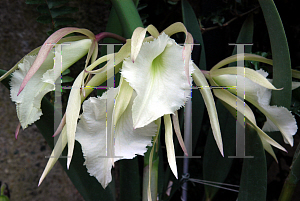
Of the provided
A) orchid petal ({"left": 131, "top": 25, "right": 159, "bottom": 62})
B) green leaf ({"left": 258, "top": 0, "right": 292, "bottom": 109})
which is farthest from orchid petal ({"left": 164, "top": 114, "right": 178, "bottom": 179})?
green leaf ({"left": 258, "top": 0, "right": 292, "bottom": 109})

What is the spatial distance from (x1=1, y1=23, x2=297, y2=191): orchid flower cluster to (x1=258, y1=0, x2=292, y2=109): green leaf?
87mm

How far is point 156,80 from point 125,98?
0.05m

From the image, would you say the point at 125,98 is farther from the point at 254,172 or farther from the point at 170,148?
the point at 254,172

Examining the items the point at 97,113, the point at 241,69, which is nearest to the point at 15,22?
the point at 97,113

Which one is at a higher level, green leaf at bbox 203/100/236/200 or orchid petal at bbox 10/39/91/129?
orchid petal at bbox 10/39/91/129

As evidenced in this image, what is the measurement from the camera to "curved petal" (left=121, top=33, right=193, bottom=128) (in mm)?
266

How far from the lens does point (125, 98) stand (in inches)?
11.8

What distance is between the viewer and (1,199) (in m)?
0.49

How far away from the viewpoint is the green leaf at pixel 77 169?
14.6 inches

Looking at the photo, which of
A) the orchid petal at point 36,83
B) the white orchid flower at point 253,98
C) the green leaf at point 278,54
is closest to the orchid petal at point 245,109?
the white orchid flower at point 253,98

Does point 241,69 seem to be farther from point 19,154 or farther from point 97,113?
point 19,154

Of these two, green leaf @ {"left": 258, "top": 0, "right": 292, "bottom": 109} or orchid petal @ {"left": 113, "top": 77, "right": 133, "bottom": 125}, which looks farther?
green leaf @ {"left": 258, "top": 0, "right": 292, "bottom": 109}

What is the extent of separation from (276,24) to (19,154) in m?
0.78

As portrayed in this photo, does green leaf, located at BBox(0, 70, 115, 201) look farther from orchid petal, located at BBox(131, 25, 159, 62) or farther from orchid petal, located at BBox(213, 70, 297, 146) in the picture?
orchid petal, located at BBox(213, 70, 297, 146)
